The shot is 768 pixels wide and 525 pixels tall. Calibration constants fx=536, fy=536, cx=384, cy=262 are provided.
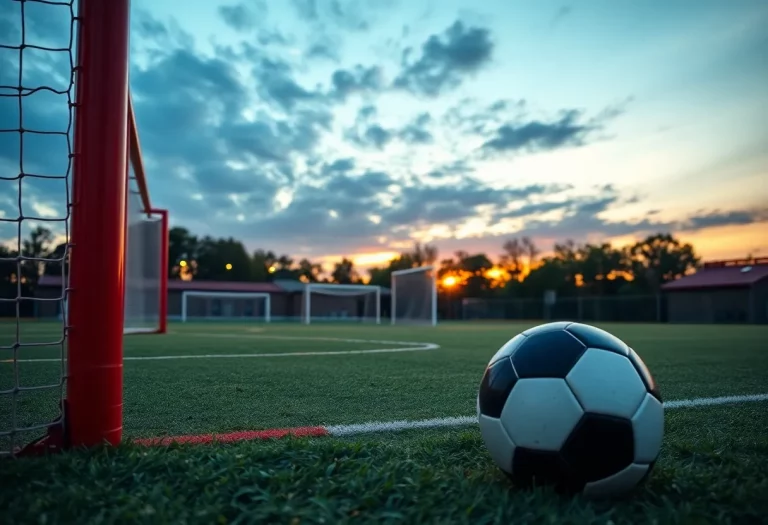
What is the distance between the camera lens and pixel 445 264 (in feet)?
240

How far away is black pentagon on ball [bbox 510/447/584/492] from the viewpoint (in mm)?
1786

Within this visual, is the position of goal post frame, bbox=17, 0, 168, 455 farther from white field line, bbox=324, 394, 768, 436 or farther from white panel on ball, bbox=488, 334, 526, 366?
white panel on ball, bbox=488, 334, 526, 366

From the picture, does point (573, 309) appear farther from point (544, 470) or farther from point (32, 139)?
point (544, 470)

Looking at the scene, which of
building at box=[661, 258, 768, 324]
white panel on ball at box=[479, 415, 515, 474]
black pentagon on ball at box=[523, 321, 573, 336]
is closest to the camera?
white panel on ball at box=[479, 415, 515, 474]

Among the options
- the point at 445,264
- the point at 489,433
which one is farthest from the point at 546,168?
the point at 445,264

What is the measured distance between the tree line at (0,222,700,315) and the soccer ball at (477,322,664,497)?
34.8m

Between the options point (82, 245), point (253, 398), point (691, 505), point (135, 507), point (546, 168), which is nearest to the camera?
point (135, 507)

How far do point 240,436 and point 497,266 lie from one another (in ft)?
224

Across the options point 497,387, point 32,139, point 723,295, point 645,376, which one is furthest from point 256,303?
point 645,376

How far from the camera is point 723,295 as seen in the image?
37.6 metres

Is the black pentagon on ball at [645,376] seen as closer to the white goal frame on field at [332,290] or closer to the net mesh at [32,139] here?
the net mesh at [32,139]

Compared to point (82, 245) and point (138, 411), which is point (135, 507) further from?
point (138, 411)

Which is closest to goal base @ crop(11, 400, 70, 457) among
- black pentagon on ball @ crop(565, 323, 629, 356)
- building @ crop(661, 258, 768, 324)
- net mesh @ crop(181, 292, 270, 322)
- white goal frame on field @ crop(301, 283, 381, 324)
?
black pentagon on ball @ crop(565, 323, 629, 356)

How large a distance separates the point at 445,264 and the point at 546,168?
51770mm
